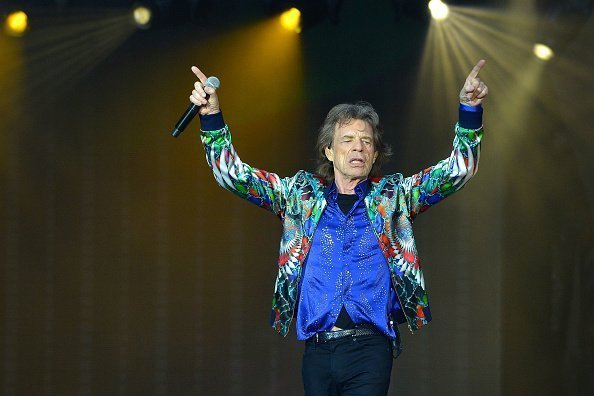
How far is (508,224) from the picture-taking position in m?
5.34

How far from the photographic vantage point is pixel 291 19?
5441mm

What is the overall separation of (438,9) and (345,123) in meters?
2.32

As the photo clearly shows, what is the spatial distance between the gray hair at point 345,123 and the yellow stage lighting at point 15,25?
102 inches

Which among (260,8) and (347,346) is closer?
(347,346)

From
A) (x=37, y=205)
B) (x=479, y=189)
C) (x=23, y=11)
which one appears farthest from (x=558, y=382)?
(x=23, y=11)

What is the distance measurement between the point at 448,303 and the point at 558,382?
72 cm

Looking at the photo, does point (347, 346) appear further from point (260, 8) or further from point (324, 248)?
point (260, 8)

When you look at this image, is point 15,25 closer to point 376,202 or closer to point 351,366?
point 376,202

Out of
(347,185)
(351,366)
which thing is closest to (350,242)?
(347,185)

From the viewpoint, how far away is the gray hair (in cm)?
316

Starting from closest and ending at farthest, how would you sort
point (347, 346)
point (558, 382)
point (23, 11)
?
point (347, 346)
point (558, 382)
point (23, 11)

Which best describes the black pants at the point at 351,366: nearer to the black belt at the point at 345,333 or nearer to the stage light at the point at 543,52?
the black belt at the point at 345,333

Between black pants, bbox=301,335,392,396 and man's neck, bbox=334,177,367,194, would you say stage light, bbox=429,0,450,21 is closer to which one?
man's neck, bbox=334,177,367,194

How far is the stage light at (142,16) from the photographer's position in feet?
17.8
